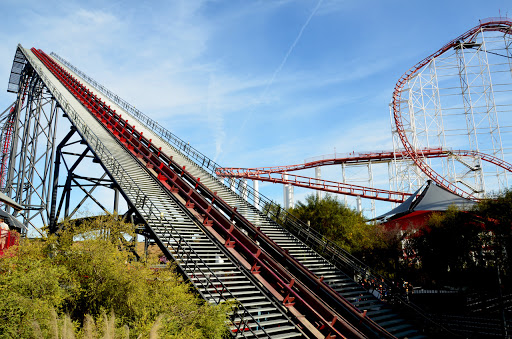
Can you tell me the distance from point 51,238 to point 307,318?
6.95 metres

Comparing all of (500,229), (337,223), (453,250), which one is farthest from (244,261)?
(337,223)

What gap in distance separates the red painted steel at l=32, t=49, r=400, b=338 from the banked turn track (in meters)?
0.03

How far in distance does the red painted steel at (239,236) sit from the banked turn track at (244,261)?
0.03m

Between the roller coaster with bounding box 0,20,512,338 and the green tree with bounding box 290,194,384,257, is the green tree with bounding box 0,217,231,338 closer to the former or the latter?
the roller coaster with bounding box 0,20,512,338

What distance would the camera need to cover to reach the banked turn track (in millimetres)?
9680

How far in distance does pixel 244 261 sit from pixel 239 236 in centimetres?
138

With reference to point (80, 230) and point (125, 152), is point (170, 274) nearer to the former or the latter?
point (80, 230)

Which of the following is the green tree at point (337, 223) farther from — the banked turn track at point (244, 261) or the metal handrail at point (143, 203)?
the metal handrail at point (143, 203)

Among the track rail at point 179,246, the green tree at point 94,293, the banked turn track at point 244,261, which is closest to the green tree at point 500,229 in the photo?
the banked turn track at point 244,261

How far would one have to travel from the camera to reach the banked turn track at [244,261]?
9.68 metres

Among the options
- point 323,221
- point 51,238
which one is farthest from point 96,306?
point 323,221


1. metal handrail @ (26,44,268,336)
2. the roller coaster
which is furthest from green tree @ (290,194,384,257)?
metal handrail @ (26,44,268,336)

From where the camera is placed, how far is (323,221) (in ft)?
70.9

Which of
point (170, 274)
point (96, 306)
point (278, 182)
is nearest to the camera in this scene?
point (96, 306)
